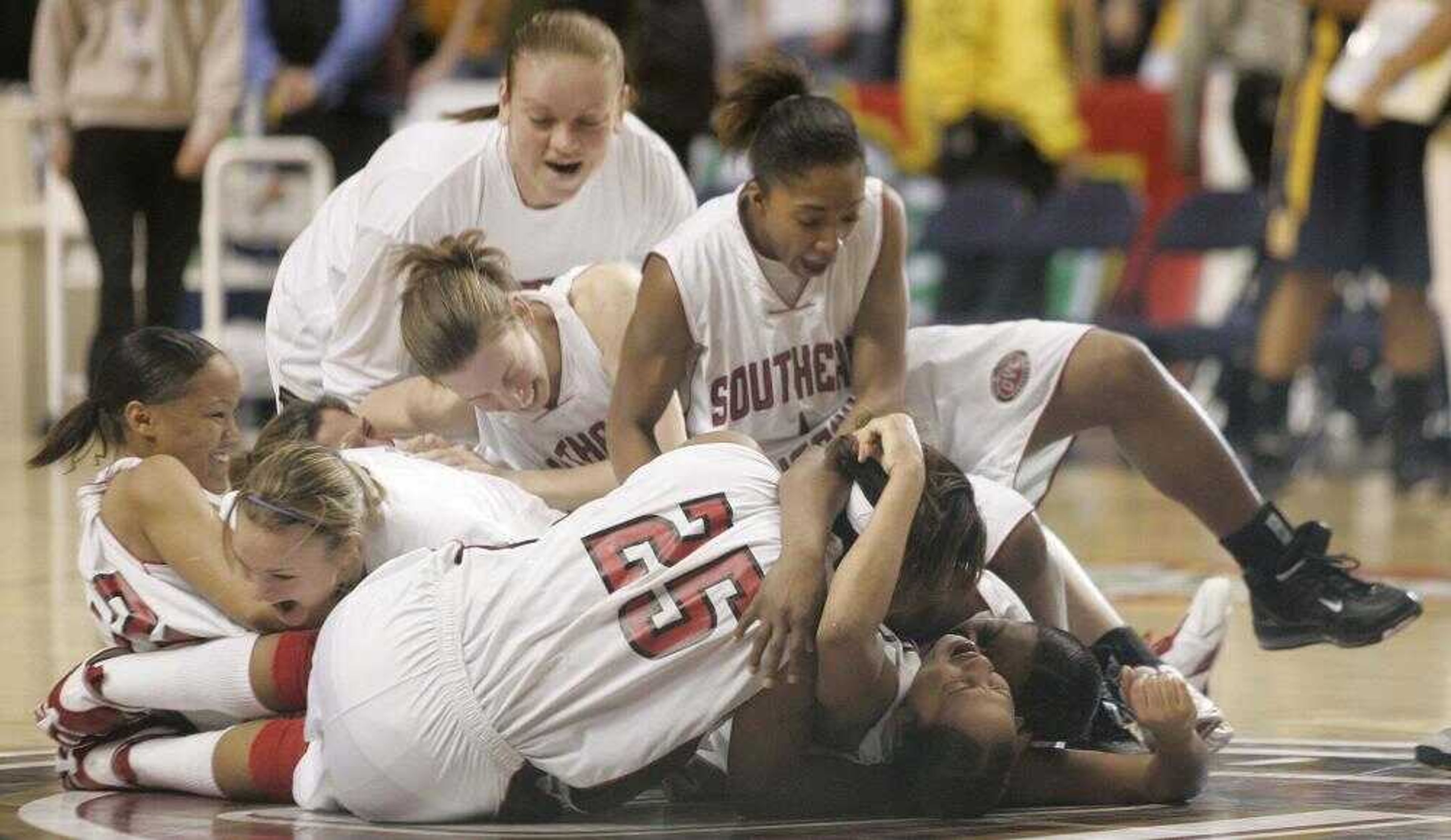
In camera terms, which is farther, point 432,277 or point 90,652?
point 90,652

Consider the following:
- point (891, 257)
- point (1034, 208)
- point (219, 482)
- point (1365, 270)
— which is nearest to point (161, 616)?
point (219, 482)

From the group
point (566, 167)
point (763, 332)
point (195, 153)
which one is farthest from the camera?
point (195, 153)

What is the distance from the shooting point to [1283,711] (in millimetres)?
4688

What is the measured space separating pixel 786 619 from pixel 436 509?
83cm

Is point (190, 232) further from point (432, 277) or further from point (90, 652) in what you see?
→ point (432, 277)

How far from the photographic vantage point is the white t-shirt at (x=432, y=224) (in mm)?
4922

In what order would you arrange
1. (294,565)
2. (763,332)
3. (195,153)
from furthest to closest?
(195,153) → (763,332) → (294,565)

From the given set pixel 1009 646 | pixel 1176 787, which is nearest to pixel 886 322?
pixel 1009 646

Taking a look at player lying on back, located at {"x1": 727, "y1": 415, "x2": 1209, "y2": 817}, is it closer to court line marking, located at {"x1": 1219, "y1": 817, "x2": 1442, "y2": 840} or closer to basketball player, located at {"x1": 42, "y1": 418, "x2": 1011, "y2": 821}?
basketball player, located at {"x1": 42, "y1": 418, "x2": 1011, "y2": 821}

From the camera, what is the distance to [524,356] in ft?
14.6

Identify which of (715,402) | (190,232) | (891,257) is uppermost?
(891,257)

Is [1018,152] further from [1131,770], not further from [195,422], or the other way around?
[1131,770]

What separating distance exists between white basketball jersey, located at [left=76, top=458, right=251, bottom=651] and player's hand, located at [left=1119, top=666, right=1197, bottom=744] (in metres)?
1.40

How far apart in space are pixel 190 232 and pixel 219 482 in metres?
4.48
